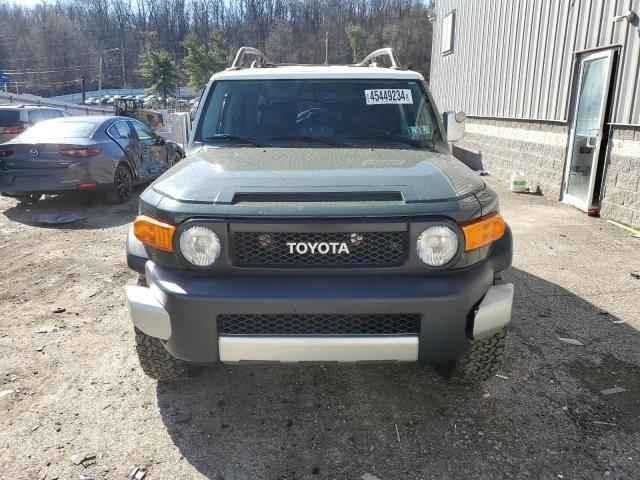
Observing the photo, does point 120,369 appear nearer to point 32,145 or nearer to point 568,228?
point 32,145

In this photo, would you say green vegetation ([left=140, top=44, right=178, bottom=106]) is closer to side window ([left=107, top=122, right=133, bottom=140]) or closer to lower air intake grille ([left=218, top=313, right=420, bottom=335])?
side window ([left=107, top=122, right=133, bottom=140])

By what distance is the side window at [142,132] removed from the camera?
30.1 feet

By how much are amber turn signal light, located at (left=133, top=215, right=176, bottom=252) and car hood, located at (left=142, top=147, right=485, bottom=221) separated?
88 mm

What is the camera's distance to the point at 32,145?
7.19 meters

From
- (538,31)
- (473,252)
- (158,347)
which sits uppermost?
(538,31)

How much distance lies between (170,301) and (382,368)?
152 centimetres

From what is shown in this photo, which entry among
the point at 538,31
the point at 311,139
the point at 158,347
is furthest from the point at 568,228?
the point at 158,347

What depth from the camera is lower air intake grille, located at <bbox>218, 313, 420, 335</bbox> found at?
2.27 metres

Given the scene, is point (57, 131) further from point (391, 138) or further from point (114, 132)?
Result: point (391, 138)

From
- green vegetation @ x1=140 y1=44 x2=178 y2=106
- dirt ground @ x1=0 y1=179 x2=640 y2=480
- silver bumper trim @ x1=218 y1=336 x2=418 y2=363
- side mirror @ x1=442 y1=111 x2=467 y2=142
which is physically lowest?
dirt ground @ x1=0 y1=179 x2=640 y2=480

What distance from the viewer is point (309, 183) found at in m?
2.36

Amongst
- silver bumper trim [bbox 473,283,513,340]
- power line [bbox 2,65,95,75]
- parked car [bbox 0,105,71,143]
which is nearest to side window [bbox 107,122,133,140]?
parked car [bbox 0,105,71,143]

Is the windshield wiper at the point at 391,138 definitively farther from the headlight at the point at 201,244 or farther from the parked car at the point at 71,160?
the parked car at the point at 71,160

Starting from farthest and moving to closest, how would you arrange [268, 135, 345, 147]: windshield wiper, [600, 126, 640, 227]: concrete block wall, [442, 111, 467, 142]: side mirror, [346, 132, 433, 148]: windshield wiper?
[600, 126, 640, 227]: concrete block wall → [442, 111, 467, 142]: side mirror → [346, 132, 433, 148]: windshield wiper → [268, 135, 345, 147]: windshield wiper
